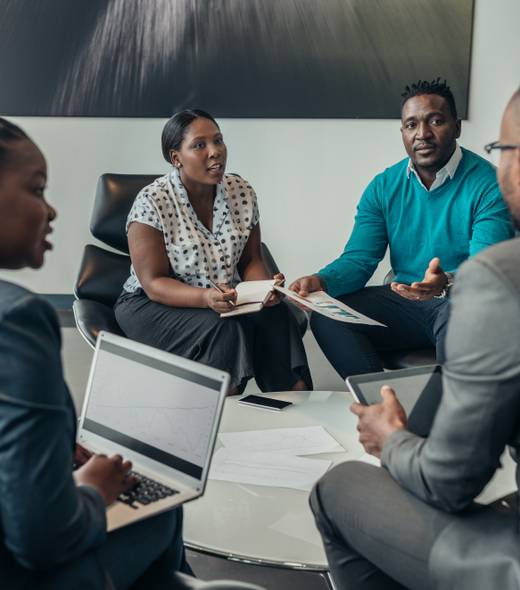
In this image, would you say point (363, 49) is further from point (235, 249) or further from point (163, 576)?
point (163, 576)

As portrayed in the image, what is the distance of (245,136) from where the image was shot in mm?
3889

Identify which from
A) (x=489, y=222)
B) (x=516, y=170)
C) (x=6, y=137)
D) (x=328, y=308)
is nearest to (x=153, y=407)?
(x=6, y=137)

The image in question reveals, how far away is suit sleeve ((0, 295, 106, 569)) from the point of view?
2.93 feet

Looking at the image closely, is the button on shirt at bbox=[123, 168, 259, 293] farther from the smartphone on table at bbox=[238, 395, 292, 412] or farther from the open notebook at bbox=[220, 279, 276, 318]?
the smartphone on table at bbox=[238, 395, 292, 412]

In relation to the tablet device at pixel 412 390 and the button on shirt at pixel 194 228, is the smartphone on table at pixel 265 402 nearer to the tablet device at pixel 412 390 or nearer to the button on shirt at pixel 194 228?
the tablet device at pixel 412 390

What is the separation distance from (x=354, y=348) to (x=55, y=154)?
7.12 feet

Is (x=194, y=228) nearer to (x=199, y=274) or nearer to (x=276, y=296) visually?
(x=199, y=274)

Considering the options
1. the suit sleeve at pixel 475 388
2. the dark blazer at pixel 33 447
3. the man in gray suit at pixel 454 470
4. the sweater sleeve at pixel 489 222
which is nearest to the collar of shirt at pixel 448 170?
the sweater sleeve at pixel 489 222

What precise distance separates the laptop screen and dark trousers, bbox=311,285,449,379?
117 centimetres

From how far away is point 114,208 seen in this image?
9.17 ft

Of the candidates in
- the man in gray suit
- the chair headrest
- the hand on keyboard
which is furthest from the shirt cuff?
the chair headrest

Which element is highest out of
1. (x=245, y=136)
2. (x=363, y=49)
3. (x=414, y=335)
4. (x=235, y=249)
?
(x=363, y=49)

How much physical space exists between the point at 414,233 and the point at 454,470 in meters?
1.72

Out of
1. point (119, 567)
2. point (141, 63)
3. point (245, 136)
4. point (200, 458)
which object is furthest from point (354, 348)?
point (141, 63)
